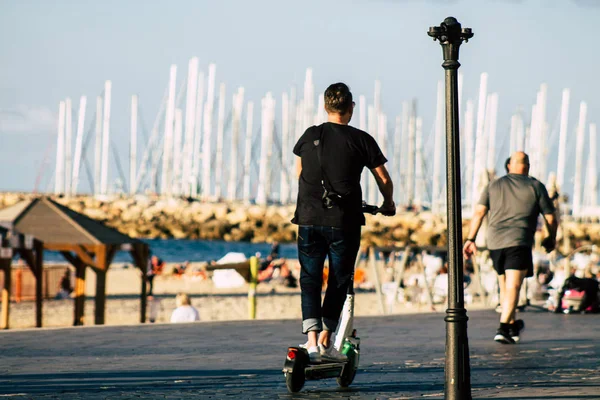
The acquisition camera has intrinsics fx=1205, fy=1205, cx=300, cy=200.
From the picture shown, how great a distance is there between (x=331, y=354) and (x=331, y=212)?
2.64 feet

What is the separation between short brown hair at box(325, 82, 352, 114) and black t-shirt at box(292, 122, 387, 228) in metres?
0.11

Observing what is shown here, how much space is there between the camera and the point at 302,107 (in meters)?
93.1

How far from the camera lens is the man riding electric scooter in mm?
6871

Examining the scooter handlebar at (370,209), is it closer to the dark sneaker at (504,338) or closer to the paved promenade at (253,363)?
the paved promenade at (253,363)

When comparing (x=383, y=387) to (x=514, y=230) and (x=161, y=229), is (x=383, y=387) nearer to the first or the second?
(x=514, y=230)

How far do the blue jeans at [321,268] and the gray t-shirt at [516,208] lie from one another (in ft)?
13.8

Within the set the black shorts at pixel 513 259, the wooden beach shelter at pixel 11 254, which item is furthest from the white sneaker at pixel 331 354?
the wooden beach shelter at pixel 11 254

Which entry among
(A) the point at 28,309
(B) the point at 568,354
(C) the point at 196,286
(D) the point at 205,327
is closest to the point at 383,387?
(B) the point at 568,354

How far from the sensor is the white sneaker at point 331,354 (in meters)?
6.80

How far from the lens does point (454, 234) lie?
604 cm

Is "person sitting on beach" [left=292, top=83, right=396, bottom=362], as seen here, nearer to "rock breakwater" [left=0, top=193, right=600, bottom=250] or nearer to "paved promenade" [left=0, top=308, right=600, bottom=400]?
"paved promenade" [left=0, top=308, right=600, bottom=400]

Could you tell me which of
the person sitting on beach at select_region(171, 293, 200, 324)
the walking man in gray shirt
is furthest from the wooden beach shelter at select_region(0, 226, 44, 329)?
the walking man in gray shirt

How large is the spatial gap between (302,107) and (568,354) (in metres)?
84.0

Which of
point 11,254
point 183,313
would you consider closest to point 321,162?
point 183,313
